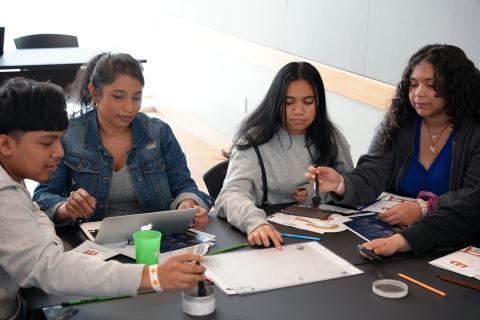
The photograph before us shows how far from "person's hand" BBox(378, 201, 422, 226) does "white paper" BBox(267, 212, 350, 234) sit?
0.44 feet

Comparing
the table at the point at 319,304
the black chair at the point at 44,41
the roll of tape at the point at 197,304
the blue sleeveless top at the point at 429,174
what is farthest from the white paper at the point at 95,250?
the black chair at the point at 44,41

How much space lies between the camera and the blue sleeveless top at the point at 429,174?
98.2 inches

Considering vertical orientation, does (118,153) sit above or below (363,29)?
below

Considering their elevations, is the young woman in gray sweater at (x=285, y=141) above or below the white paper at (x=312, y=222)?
above

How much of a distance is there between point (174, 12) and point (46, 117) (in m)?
5.30

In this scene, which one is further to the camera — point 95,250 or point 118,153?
point 118,153

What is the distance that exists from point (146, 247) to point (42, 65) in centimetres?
300

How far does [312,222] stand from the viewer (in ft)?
7.41

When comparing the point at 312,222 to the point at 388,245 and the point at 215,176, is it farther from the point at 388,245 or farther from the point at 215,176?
the point at 215,176

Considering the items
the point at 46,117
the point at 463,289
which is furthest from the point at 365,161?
the point at 46,117

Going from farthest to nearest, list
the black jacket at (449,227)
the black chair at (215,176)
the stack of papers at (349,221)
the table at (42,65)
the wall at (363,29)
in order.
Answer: the table at (42,65)
the wall at (363,29)
the black chair at (215,176)
the stack of papers at (349,221)
the black jacket at (449,227)

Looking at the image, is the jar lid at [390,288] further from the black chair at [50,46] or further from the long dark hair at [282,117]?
the black chair at [50,46]

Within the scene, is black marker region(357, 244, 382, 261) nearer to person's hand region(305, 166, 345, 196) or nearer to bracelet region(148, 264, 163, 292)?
person's hand region(305, 166, 345, 196)

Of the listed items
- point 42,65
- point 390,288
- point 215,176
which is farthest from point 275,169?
point 42,65
